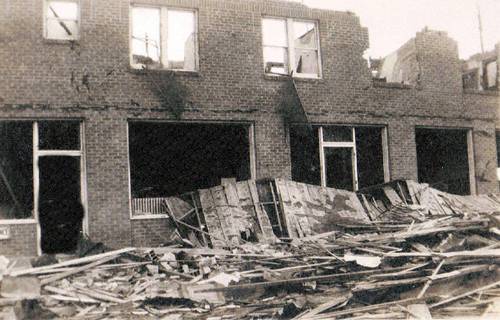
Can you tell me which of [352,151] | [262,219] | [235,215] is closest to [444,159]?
[352,151]

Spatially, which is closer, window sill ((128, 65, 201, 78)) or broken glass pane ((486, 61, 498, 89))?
window sill ((128, 65, 201, 78))

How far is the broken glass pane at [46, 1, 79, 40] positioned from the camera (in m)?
11.6

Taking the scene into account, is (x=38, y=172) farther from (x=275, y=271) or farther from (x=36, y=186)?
(x=275, y=271)

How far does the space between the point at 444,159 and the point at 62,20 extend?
42.4 feet

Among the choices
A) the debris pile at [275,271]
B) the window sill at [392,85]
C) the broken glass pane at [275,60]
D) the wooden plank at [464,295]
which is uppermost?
the broken glass pane at [275,60]

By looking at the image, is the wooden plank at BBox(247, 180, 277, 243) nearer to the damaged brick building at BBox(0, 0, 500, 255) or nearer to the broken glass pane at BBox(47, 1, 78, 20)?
the damaged brick building at BBox(0, 0, 500, 255)

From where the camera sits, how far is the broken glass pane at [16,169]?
10992 millimetres

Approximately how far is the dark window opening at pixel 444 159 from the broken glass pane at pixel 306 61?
4.54 metres

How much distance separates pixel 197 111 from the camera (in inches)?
490

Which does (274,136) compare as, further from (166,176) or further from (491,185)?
(491,185)

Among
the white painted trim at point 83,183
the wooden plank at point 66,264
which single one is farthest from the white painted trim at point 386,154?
the white painted trim at point 83,183

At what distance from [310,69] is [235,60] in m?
2.47

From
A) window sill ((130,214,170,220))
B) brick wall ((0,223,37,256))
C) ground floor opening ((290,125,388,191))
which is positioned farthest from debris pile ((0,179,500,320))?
ground floor opening ((290,125,388,191))

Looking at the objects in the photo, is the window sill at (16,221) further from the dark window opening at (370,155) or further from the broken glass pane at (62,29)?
the dark window opening at (370,155)
